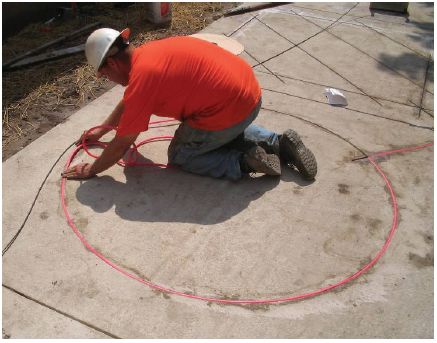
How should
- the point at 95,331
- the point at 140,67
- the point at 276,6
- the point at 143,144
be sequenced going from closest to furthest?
the point at 95,331, the point at 140,67, the point at 143,144, the point at 276,6

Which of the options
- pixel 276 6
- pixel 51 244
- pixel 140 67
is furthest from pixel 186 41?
pixel 276 6

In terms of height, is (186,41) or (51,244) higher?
(186,41)

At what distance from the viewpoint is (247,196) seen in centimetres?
341

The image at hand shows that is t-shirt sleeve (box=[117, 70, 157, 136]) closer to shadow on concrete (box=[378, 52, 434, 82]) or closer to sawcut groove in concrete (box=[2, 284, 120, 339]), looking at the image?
sawcut groove in concrete (box=[2, 284, 120, 339])

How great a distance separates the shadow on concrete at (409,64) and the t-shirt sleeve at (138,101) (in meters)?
3.52

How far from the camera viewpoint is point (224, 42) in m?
5.62

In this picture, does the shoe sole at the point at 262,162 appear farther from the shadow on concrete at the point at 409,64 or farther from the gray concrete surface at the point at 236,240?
the shadow on concrete at the point at 409,64

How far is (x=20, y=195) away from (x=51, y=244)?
615 mm

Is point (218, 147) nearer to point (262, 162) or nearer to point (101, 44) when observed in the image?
point (262, 162)

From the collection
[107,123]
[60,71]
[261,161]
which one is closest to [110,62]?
[107,123]

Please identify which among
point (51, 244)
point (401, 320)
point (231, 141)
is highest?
point (231, 141)

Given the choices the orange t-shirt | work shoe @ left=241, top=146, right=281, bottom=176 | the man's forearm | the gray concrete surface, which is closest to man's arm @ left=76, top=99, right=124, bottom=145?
the gray concrete surface

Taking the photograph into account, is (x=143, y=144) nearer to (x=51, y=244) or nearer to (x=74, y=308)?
(x=51, y=244)

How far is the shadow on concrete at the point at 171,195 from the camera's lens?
3236 millimetres
